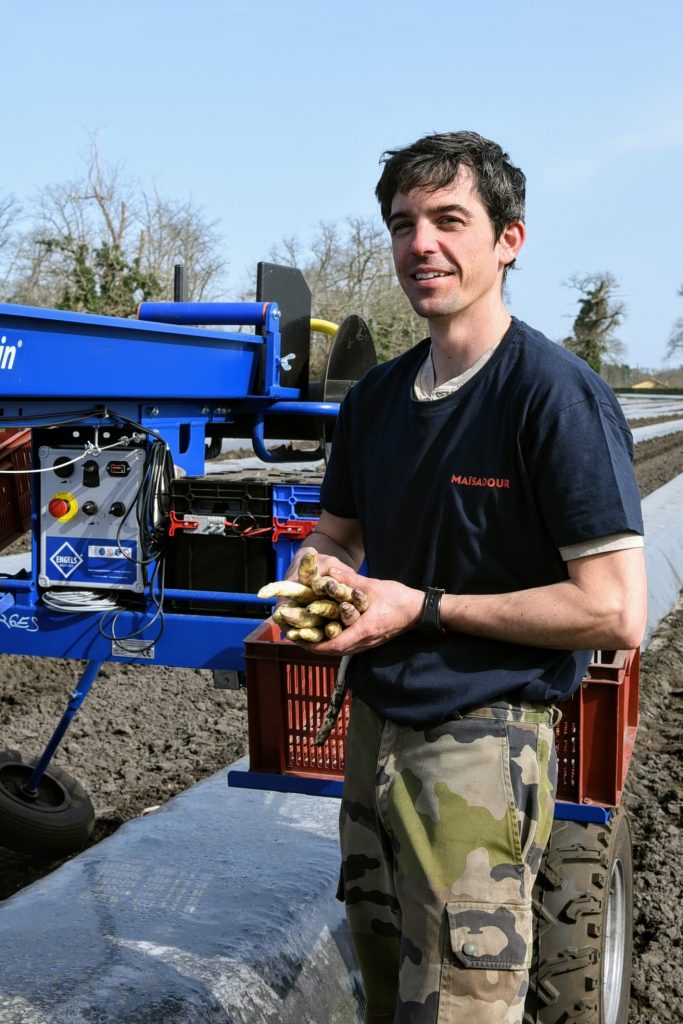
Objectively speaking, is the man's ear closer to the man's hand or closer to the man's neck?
the man's neck

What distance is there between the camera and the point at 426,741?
6.13 ft

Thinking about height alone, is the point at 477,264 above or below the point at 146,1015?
above

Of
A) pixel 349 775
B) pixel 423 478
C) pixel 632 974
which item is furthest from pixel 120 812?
pixel 423 478

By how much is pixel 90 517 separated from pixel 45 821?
4.12 ft

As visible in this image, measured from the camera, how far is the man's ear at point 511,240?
6.43ft

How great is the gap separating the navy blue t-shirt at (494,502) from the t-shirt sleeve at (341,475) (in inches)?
8.4

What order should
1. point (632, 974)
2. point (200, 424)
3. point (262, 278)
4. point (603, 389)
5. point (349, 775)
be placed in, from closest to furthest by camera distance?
point (603, 389), point (349, 775), point (632, 974), point (200, 424), point (262, 278)

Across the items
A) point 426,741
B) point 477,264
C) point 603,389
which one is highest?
point 477,264

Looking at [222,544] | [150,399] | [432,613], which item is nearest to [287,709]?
[432,613]

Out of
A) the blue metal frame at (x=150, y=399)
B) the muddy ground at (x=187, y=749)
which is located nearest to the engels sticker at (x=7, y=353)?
the blue metal frame at (x=150, y=399)

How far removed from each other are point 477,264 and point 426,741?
0.85 metres

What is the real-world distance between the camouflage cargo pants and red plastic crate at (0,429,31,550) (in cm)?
323

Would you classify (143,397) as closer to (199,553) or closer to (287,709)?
(199,553)

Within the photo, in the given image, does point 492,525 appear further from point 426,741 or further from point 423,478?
point 426,741
